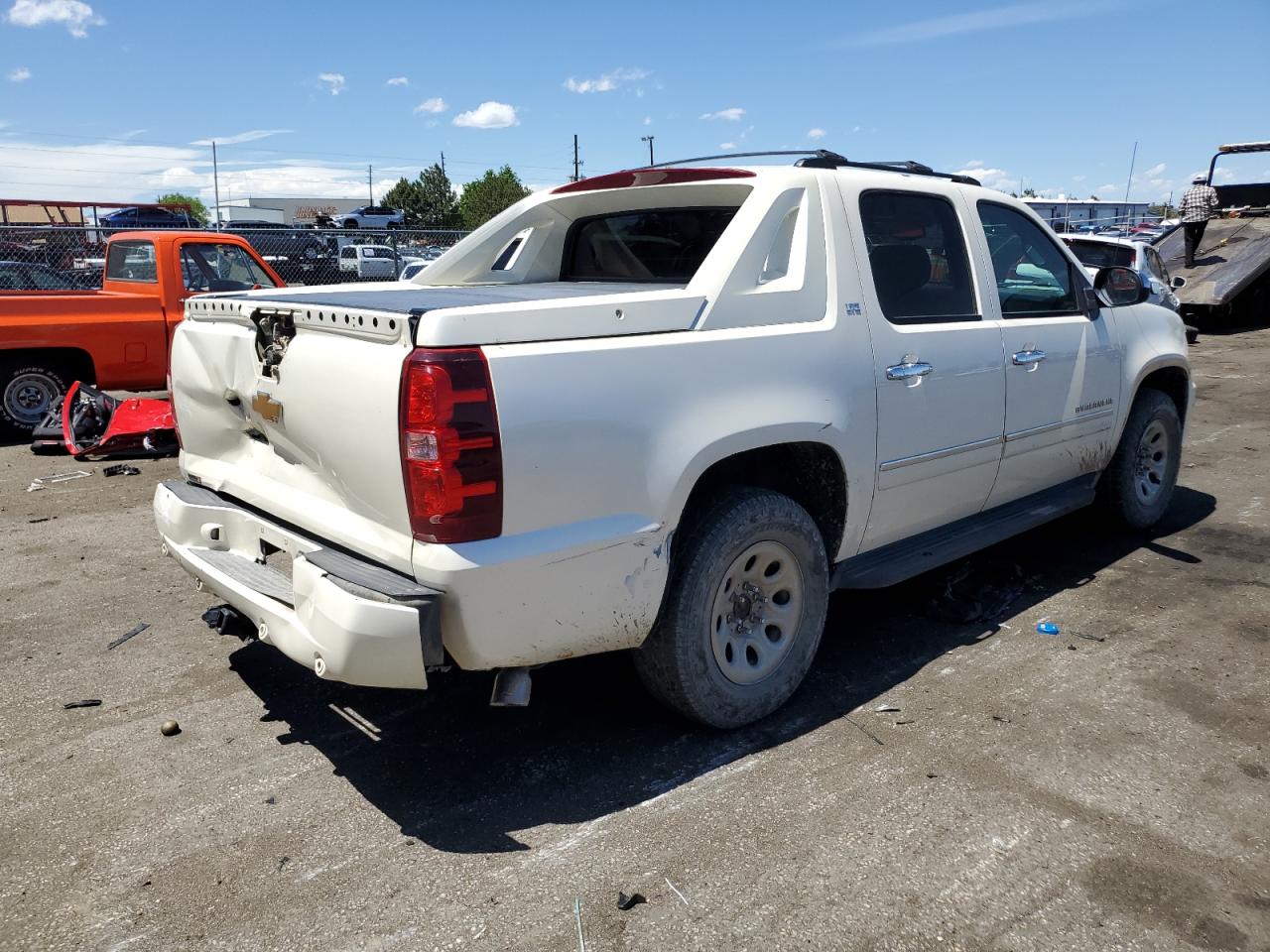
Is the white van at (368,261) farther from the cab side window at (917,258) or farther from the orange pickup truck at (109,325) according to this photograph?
the cab side window at (917,258)

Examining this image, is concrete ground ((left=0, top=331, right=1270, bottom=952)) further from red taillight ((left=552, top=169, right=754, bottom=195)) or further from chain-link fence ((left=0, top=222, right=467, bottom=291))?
chain-link fence ((left=0, top=222, right=467, bottom=291))

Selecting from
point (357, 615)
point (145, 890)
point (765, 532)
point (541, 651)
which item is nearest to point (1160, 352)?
point (765, 532)

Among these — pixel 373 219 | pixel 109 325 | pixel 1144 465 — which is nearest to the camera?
pixel 1144 465

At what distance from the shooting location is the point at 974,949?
246 cm

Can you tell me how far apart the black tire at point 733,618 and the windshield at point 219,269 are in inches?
306

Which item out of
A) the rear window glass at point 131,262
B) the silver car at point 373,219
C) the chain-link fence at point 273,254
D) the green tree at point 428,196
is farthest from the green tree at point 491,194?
the rear window glass at point 131,262

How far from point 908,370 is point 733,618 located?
119cm

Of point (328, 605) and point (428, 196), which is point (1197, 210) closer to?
point (328, 605)

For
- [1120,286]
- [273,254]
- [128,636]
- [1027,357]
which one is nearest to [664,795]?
[1027,357]

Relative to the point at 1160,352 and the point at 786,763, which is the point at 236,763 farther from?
the point at 1160,352

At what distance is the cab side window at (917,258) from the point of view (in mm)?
3863

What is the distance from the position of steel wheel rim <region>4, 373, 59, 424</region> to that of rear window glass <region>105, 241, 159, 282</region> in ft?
A: 4.40

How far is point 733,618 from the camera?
3518 mm

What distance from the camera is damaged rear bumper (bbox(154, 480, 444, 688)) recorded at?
2633 mm
